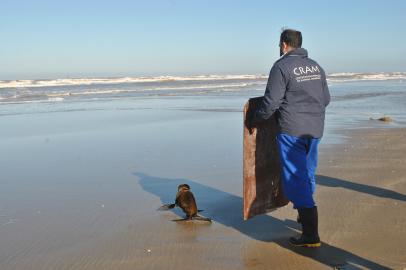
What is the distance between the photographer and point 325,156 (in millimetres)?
8086

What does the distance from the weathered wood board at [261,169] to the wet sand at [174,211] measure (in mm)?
225

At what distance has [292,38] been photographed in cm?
405

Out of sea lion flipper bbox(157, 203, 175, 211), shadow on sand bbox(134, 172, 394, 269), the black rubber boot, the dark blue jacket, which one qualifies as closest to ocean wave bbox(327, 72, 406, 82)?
shadow on sand bbox(134, 172, 394, 269)

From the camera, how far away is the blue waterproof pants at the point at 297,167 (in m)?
4.07

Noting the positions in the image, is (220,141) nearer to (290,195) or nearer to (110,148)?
(110,148)

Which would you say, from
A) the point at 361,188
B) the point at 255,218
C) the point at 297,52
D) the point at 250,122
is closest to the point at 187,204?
the point at 255,218

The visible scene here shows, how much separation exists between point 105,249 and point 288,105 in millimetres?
1966

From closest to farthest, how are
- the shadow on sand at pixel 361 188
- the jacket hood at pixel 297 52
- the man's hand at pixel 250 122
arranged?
the jacket hood at pixel 297 52 → the man's hand at pixel 250 122 → the shadow on sand at pixel 361 188

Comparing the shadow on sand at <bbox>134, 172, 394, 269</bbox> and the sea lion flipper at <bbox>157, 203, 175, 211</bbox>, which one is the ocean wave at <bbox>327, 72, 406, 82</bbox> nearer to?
the shadow on sand at <bbox>134, 172, 394, 269</bbox>

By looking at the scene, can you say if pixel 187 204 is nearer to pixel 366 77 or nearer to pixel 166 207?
pixel 166 207

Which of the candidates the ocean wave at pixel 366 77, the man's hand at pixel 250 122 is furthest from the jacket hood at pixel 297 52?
the ocean wave at pixel 366 77

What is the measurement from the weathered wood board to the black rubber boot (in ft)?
1.84

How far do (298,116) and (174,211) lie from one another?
189cm

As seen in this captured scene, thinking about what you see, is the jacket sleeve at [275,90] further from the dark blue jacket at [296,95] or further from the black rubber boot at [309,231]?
the black rubber boot at [309,231]
